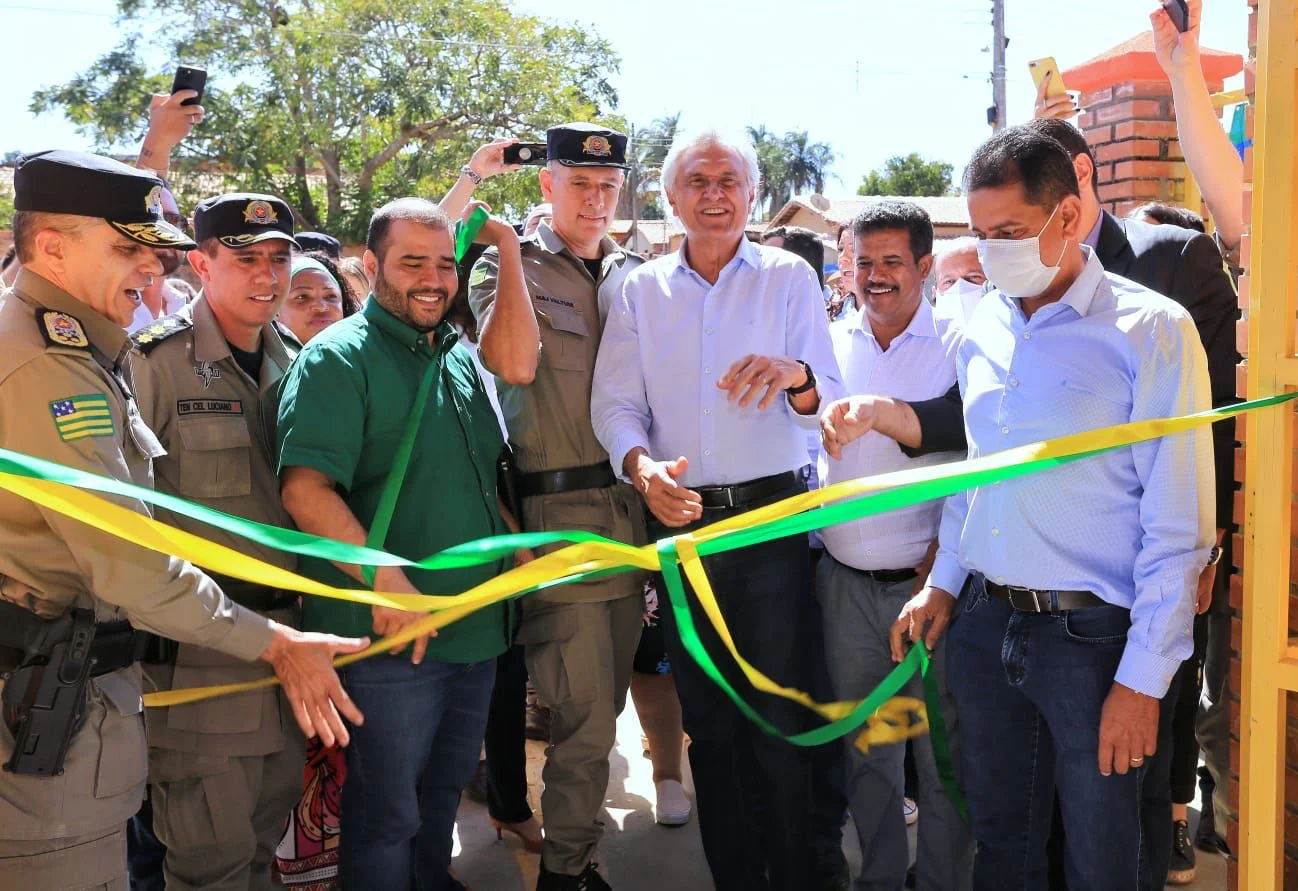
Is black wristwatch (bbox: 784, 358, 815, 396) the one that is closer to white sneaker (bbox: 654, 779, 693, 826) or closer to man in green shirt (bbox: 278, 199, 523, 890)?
man in green shirt (bbox: 278, 199, 523, 890)

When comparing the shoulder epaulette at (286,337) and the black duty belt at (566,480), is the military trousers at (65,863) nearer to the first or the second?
the black duty belt at (566,480)

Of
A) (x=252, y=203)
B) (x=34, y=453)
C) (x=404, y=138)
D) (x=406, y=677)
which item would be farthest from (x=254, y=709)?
(x=404, y=138)

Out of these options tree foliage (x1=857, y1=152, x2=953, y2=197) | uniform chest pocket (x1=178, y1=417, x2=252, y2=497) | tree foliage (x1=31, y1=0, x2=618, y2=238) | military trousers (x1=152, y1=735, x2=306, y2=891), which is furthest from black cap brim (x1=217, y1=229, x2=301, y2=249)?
tree foliage (x1=857, y1=152, x2=953, y2=197)

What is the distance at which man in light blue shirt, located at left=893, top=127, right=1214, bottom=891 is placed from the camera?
2262 mm

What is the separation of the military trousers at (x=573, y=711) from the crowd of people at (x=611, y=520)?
0.5 inches

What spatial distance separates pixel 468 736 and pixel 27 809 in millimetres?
1288

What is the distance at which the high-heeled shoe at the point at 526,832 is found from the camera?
4.01 metres

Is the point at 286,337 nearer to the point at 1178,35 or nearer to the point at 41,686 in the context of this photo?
the point at 41,686

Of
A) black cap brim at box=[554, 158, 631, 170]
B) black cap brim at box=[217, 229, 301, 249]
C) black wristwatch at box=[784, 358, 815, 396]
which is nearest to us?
black wristwatch at box=[784, 358, 815, 396]

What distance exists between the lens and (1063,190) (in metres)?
2.43

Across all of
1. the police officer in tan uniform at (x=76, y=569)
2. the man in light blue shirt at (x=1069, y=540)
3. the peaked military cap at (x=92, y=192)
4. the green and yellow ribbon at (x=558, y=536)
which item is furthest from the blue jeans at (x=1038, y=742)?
the peaked military cap at (x=92, y=192)

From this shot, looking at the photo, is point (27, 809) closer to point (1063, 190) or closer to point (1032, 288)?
point (1032, 288)

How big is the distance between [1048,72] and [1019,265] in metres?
2.49

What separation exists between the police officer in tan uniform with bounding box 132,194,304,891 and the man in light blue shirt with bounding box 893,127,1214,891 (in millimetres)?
1806
